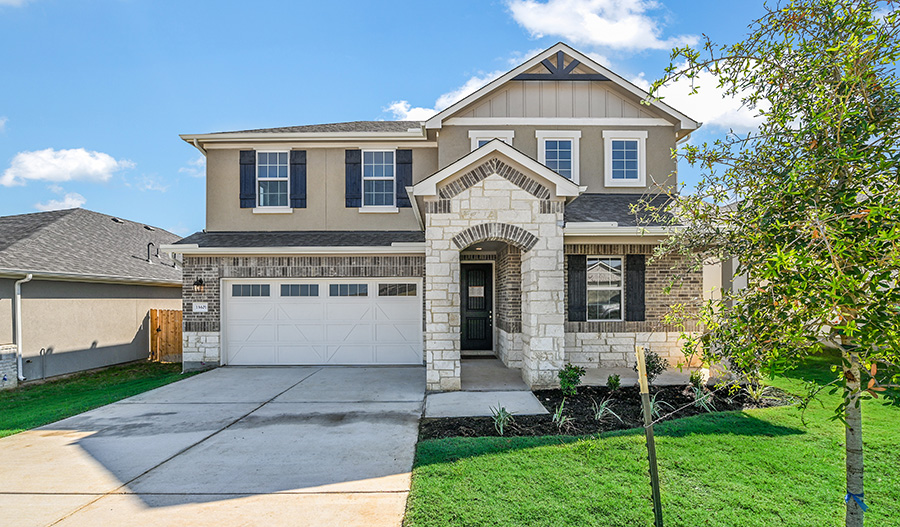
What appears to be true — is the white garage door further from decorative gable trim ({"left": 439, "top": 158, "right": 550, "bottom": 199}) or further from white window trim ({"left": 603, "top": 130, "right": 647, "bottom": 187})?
white window trim ({"left": 603, "top": 130, "right": 647, "bottom": 187})

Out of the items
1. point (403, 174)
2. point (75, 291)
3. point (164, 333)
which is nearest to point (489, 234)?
point (403, 174)

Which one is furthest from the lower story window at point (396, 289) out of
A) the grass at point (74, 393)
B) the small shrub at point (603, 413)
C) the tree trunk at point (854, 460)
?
the tree trunk at point (854, 460)

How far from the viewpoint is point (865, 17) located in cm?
285

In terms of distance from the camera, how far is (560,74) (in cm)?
Answer: 1197

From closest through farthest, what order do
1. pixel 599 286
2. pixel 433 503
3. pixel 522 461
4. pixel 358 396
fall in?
pixel 433 503 → pixel 522 461 → pixel 358 396 → pixel 599 286

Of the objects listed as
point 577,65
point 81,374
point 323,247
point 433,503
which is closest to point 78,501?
point 433,503

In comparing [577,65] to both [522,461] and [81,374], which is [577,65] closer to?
[522,461]

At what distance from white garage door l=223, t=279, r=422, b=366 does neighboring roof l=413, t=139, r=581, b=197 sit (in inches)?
155

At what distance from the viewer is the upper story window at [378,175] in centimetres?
1266

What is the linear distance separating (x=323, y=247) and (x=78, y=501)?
7252mm

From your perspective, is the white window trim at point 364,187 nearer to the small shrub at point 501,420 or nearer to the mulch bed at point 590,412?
the mulch bed at point 590,412

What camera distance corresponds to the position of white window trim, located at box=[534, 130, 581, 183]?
12.0 m

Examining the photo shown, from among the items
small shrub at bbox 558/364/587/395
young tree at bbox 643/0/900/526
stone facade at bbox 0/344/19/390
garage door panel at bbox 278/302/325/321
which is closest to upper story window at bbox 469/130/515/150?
garage door panel at bbox 278/302/325/321

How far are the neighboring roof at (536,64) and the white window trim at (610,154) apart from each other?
2.71 feet
